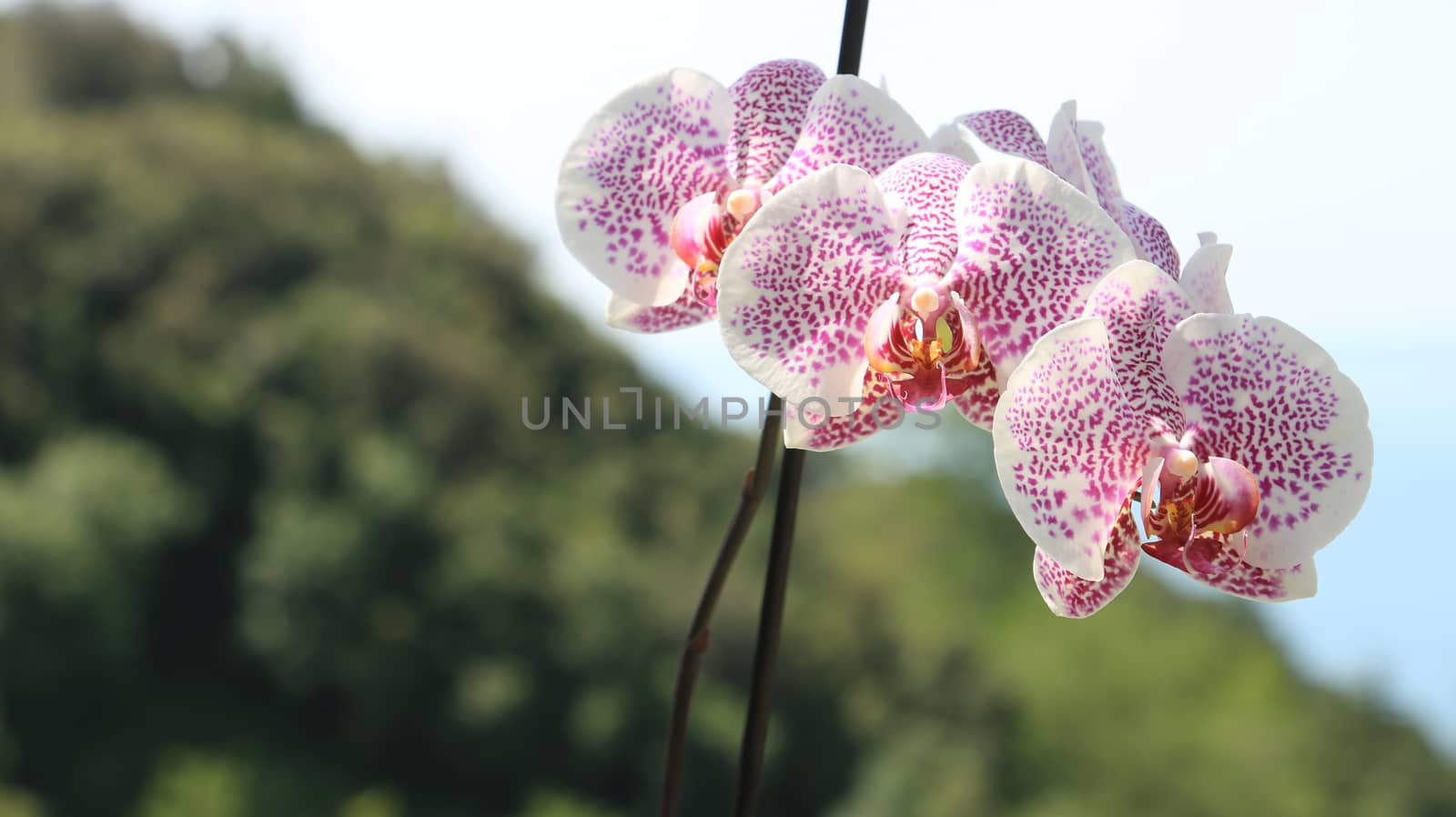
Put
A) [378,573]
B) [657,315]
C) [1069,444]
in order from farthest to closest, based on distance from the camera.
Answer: [378,573] → [657,315] → [1069,444]

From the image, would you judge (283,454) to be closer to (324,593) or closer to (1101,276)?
(324,593)

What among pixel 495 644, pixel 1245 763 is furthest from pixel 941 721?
pixel 495 644

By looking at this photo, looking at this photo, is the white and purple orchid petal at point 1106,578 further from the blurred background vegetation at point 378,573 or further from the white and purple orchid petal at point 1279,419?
the blurred background vegetation at point 378,573

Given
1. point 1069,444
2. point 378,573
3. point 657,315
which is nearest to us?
point 1069,444

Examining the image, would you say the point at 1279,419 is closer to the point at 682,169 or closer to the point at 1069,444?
the point at 1069,444

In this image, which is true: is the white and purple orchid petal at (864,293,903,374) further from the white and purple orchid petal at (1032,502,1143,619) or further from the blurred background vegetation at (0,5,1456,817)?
the blurred background vegetation at (0,5,1456,817)

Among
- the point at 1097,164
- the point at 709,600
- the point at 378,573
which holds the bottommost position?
the point at 378,573

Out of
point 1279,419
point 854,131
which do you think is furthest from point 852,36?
point 1279,419
